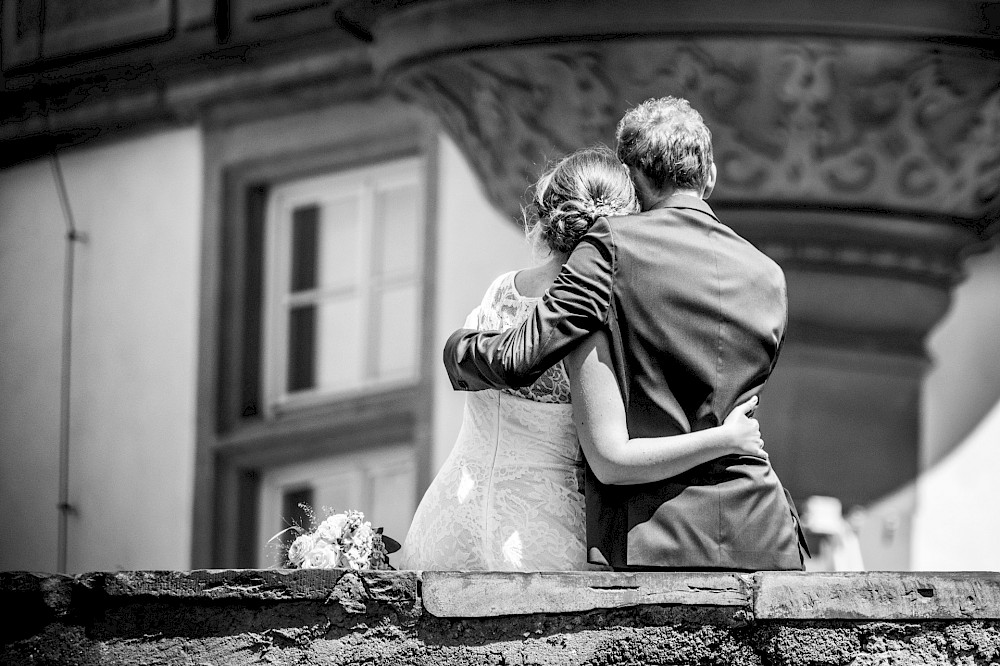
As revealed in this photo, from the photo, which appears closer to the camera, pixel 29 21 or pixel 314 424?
pixel 314 424

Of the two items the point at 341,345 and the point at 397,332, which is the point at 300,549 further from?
the point at 341,345

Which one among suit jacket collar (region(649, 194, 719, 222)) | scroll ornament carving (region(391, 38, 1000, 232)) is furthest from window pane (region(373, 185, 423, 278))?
suit jacket collar (region(649, 194, 719, 222))

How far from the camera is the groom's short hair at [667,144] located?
3.51 metres

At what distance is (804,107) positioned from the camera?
621 centimetres

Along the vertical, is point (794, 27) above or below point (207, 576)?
above

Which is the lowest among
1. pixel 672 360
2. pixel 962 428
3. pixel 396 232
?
pixel 672 360

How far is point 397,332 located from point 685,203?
16.4 ft

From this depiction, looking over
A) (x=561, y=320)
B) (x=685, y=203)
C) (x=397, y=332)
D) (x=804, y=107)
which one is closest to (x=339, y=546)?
Answer: (x=561, y=320)

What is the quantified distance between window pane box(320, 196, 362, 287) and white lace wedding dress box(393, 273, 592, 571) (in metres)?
4.96

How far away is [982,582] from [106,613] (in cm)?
149

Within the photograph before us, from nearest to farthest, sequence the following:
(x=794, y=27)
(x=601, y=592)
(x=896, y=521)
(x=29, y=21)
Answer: (x=601, y=592), (x=794, y=27), (x=896, y=521), (x=29, y=21)

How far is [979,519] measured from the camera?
6.91 meters

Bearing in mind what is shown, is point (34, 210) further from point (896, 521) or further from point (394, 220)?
point (896, 521)

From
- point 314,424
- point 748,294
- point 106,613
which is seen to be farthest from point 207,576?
point 314,424
